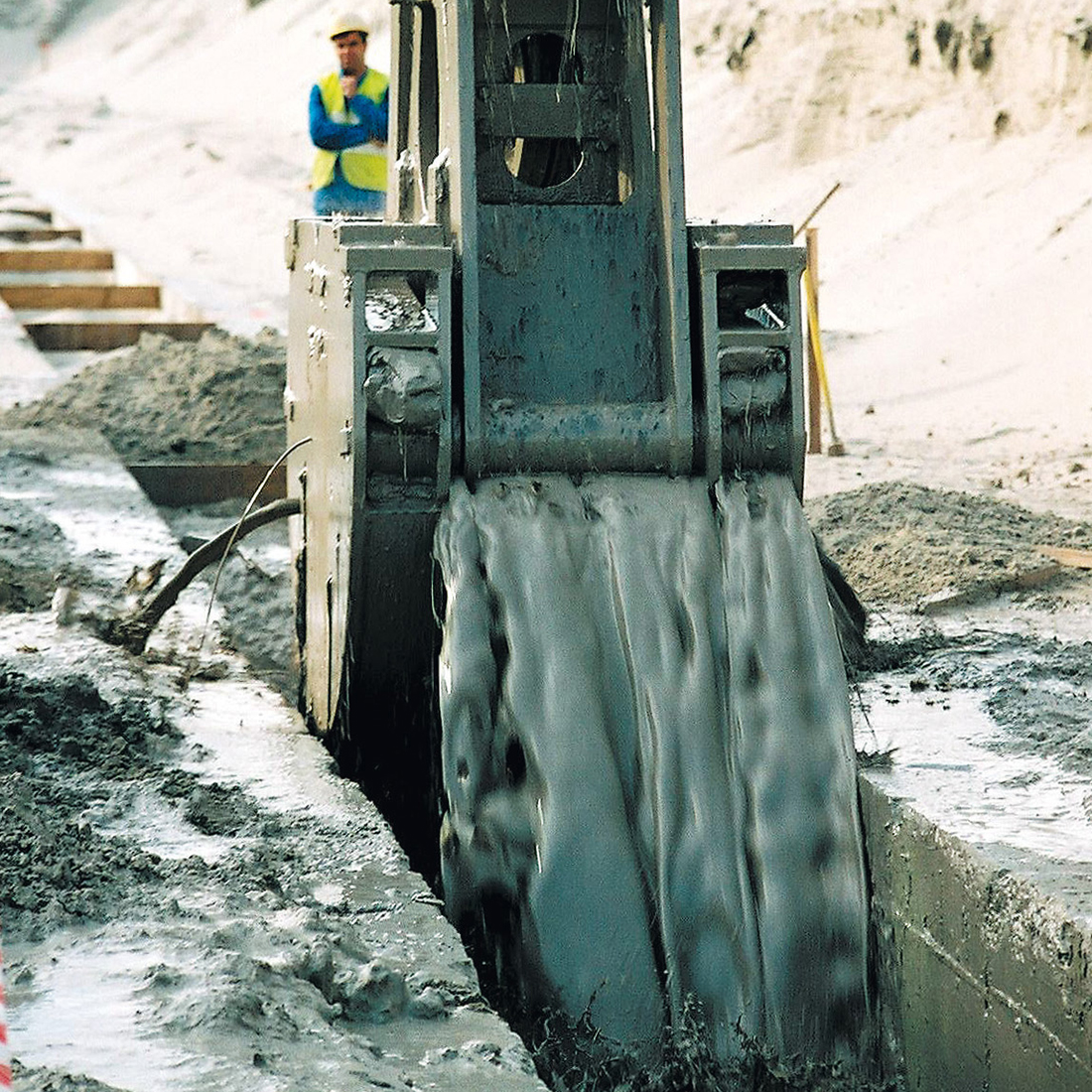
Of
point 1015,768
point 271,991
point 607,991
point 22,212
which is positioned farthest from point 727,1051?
point 22,212

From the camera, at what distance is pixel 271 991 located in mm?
3803

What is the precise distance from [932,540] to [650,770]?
9.99ft

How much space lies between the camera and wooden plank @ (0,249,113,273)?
17.3 meters

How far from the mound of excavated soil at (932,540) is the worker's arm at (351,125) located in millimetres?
3489

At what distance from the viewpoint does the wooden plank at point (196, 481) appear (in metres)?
9.26

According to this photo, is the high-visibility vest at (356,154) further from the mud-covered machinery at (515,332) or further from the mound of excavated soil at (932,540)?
the mud-covered machinery at (515,332)

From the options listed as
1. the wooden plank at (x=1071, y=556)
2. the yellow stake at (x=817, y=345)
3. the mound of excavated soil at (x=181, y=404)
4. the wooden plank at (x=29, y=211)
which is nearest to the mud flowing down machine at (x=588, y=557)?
the wooden plank at (x=1071, y=556)

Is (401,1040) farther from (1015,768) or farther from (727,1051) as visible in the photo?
(1015,768)

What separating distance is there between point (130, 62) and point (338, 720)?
143ft

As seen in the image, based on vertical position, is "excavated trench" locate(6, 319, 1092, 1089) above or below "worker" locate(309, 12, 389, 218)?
below

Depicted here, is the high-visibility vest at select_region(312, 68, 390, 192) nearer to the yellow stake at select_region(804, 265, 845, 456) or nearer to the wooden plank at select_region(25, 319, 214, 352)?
the yellow stake at select_region(804, 265, 845, 456)

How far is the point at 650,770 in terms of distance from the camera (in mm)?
4867

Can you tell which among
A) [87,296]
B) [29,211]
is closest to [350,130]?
[87,296]

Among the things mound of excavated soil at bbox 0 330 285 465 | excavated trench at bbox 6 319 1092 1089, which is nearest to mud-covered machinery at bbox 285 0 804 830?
excavated trench at bbox 6 319 1092 1089
